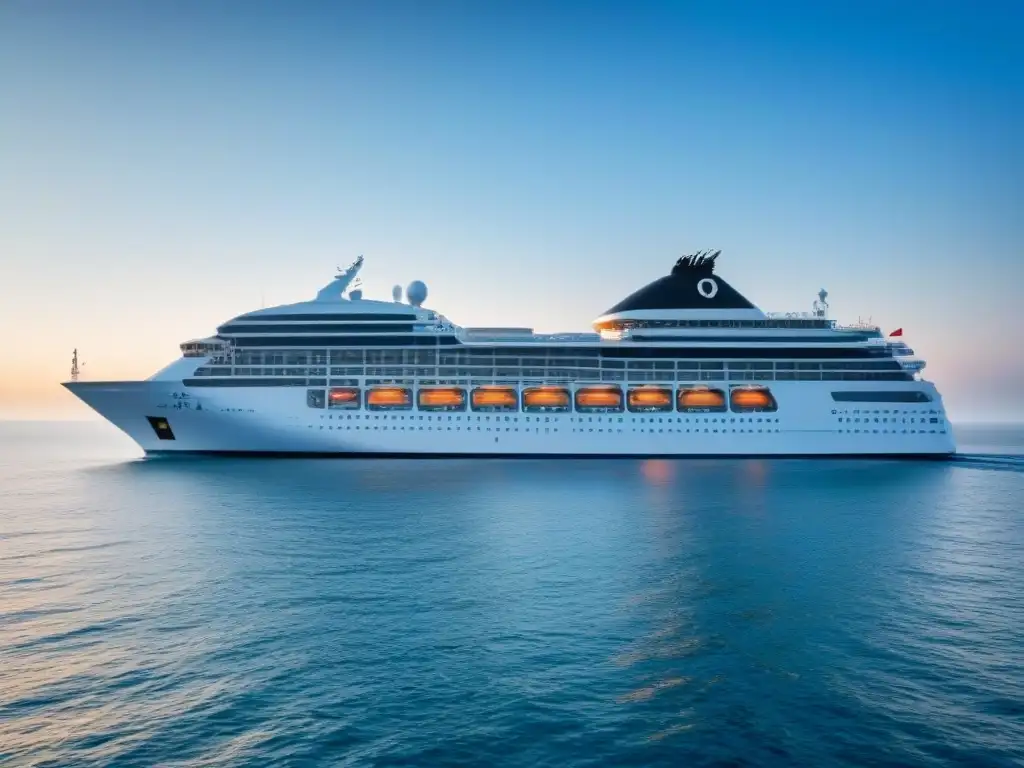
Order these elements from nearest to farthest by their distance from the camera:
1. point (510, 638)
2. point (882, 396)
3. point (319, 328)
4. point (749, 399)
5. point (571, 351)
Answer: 1. point (510, 638)
2. point (882, 396)
3. point (749, 399)
4. point (319, 328)
5. point (571, 351)

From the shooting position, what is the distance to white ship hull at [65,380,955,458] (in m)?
48.9

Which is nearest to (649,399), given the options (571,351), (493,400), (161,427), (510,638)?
(571,351)

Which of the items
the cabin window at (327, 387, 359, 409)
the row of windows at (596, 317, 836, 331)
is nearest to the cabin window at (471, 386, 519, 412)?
the cabin window at (327, 387, 359, 409)

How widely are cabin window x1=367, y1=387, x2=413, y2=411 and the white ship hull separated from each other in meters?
0.87

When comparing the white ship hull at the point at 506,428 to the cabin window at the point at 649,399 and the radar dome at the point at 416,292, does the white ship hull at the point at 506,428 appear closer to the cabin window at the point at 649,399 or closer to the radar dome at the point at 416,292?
the cabin window at the point at 649,399

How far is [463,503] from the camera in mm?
30984

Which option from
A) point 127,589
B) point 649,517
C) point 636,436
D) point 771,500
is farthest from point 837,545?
point 636,436

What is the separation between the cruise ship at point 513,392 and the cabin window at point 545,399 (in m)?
0.12

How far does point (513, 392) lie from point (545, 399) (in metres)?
2.70

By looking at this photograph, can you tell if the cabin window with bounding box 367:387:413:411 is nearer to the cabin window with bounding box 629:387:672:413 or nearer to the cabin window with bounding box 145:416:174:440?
the cabin window with bounding box 145:416:174:440

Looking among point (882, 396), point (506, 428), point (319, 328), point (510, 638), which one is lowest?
point (510, 638)

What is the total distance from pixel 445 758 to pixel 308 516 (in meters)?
19.9

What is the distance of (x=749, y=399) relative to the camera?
52.8 meters

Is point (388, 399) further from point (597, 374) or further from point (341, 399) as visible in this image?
point (597, 374)
